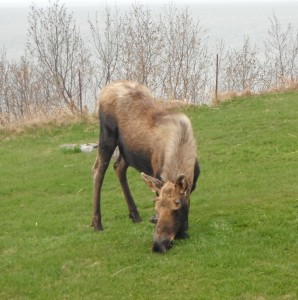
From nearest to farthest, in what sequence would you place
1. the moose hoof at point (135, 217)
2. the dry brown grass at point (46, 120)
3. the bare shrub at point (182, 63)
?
the moose hoof at point (135, 217)
the dry brown grass at point (46, 120)
the bare shrub at point (182, 63)

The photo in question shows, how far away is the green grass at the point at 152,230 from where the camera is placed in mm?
6465

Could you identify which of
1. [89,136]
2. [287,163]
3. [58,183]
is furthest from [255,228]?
[89,136]

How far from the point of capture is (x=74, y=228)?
920cm

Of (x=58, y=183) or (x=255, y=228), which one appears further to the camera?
(x=58, y=183)

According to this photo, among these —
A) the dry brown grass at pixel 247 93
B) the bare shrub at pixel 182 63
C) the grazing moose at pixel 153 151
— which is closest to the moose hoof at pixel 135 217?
the grazing moose at pixel 153 151

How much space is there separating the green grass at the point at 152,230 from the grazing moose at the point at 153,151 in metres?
0.34

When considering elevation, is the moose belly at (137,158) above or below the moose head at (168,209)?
above

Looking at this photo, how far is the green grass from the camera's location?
6465 millimetres

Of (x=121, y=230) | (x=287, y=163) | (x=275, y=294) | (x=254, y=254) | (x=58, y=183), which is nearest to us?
(x=275, y=294)

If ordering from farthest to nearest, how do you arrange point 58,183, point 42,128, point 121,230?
1. point 42,128
2. point 58,183
3. point 121,230

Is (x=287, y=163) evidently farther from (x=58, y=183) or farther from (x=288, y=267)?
(x=288, y=267)

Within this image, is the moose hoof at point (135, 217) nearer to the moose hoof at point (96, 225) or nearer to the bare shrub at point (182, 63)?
the moose hoof at point (96, 225)

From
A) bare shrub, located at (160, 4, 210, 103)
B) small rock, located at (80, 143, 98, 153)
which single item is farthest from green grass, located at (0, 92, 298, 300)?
bare shrub, located at (160, 4, 210, 103)

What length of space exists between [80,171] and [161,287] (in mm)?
7406
